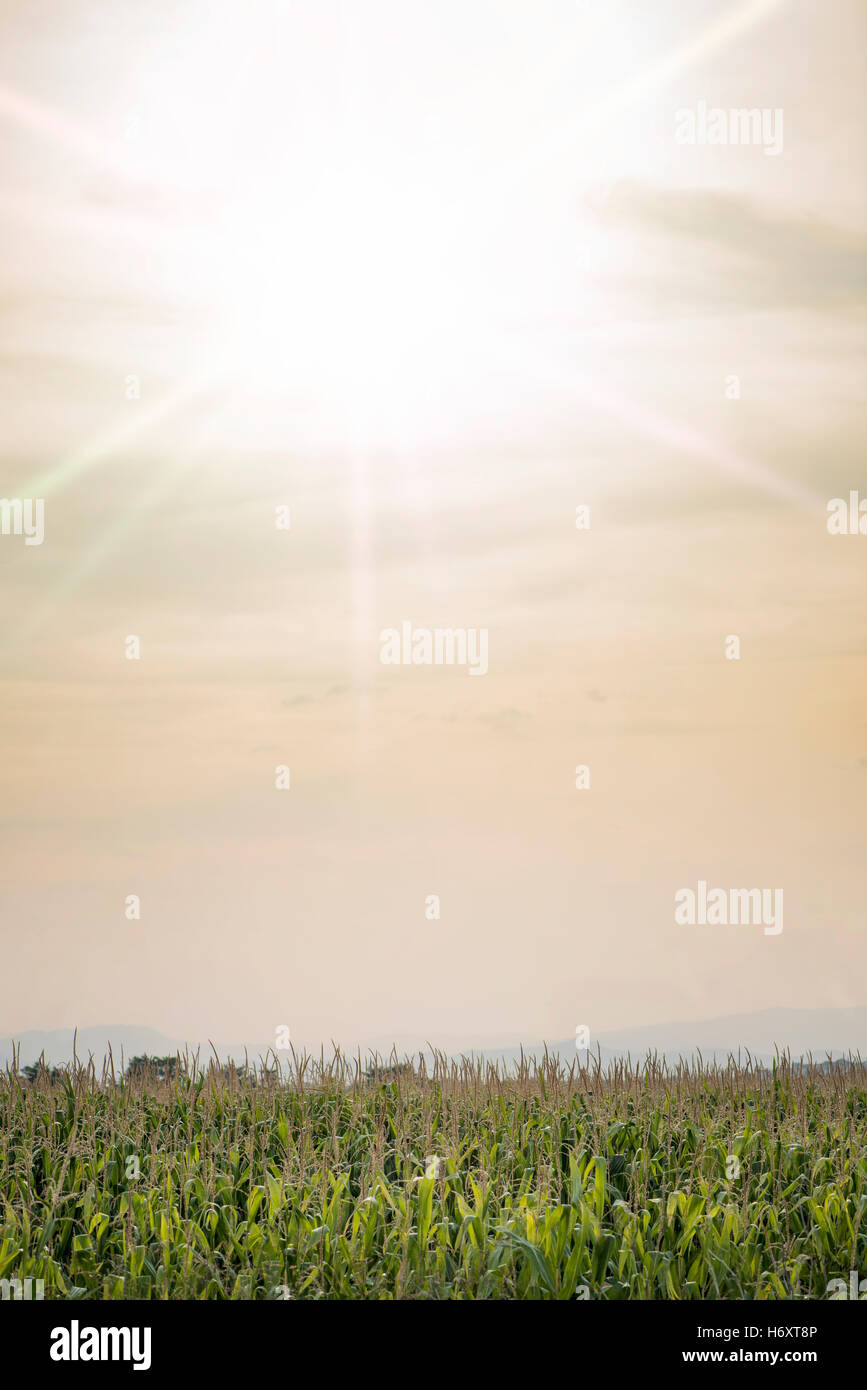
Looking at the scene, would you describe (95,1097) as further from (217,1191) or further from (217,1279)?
(217,1279)

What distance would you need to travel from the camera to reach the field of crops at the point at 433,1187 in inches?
278

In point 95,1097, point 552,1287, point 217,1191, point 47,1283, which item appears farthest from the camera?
point 95,1097

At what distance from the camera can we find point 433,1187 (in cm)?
793

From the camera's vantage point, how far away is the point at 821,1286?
7465 mm

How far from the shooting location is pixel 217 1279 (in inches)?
268

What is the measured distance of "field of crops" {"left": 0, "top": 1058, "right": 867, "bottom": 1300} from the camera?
706 centimetres

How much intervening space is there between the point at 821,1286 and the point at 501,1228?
2341mm
